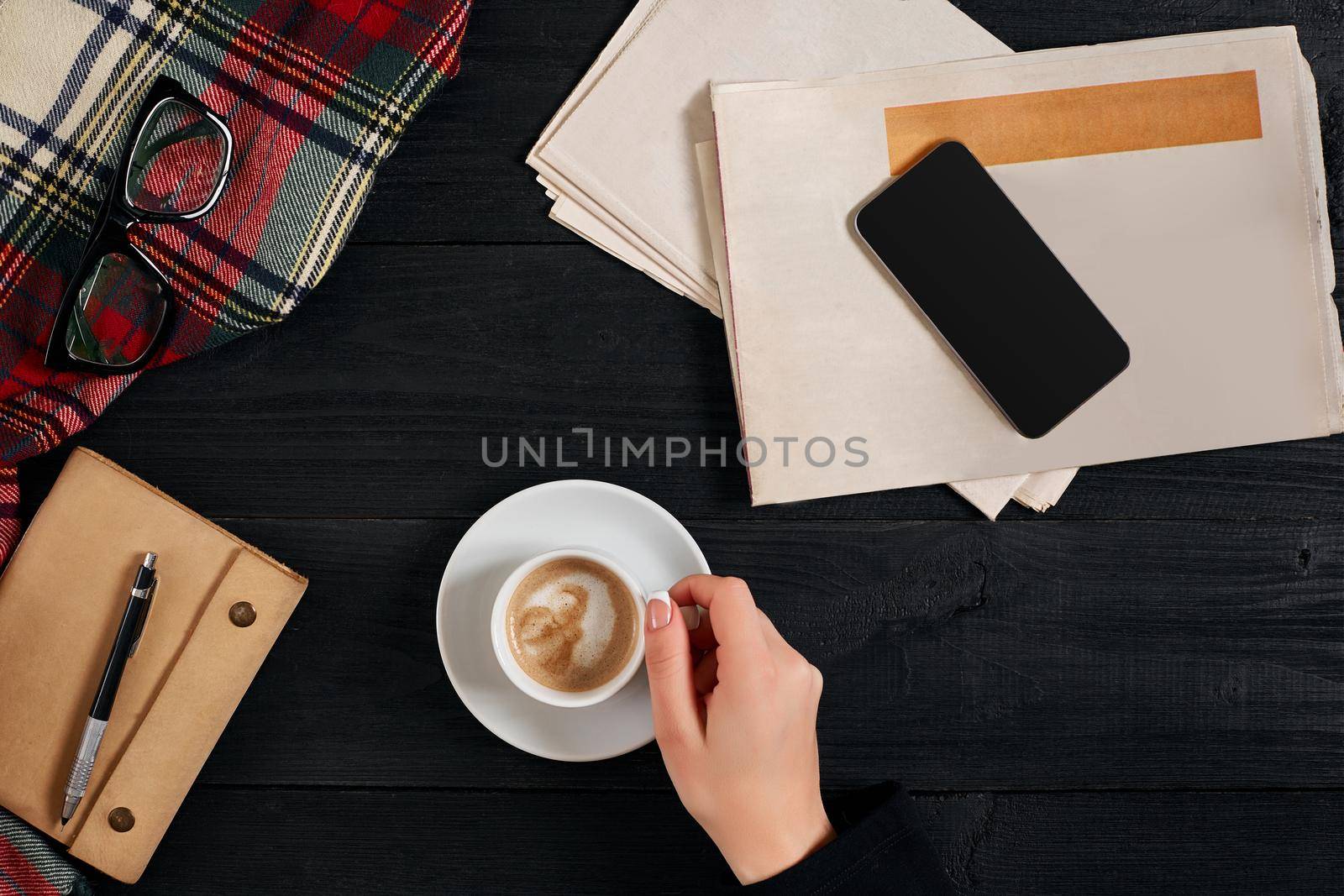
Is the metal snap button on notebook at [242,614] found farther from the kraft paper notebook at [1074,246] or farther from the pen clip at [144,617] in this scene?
the kraft paper notebook at [1074,246]

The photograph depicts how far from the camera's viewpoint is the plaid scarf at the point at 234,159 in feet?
2.33

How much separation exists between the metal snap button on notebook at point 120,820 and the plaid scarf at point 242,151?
0.24 metres

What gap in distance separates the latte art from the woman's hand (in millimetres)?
79

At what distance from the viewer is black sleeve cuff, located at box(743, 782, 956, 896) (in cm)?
60

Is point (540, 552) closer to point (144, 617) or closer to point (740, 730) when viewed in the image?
point (740, 730)

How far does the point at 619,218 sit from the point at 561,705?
41cm

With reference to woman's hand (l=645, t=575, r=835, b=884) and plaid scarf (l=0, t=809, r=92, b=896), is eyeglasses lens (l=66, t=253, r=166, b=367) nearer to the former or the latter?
plaid scarf (l=0, t=809, r=92, b=896)

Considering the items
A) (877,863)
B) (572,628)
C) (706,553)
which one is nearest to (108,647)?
(572,628)

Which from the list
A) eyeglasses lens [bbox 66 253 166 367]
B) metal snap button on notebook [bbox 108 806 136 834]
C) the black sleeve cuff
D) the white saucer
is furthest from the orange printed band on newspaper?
metal snap button on notebook [bbox 108 806 136 834]

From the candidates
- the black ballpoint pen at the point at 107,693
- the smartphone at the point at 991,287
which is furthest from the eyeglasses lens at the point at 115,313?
the smartphone at the point at 991,287

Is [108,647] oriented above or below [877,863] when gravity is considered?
above

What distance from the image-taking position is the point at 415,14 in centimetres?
73

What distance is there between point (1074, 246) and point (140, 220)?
2.62ft

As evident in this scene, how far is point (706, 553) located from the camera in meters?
0.76
